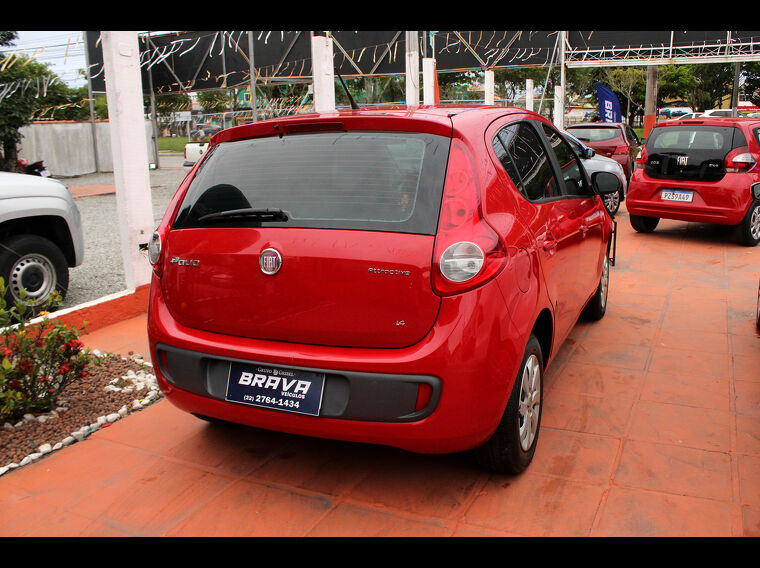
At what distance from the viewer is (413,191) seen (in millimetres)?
2678

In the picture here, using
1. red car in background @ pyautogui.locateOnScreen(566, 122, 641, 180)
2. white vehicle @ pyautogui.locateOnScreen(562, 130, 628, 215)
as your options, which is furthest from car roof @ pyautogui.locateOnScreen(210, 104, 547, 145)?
red car in background @ pyautogui.locateOnScreen(566, 122, 641, 180)

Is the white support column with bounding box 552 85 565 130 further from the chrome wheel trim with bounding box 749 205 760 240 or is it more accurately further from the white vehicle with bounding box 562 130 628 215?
the chrome wheel trim with bounding box 749 205 760 240

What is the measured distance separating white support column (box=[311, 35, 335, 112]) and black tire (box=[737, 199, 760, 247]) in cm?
535

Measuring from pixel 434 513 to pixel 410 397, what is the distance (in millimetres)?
601

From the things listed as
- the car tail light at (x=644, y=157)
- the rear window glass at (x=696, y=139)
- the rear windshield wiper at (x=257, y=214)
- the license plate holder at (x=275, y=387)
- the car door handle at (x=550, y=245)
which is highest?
the rear window glass at (x=696, y=139)

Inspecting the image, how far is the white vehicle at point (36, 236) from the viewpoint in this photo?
5270 millimetres

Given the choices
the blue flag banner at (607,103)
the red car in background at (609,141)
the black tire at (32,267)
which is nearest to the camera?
the black tire at (32,267)

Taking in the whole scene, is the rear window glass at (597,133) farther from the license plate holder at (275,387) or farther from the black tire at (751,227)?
the license plate holder at (275,387)

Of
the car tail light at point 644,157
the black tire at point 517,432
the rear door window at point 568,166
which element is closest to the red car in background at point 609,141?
the car tail light at point 644,157

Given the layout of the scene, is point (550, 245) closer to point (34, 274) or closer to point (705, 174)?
point (34, 274)

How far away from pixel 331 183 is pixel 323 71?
5732 mm

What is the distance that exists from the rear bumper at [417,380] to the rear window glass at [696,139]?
276 inches
